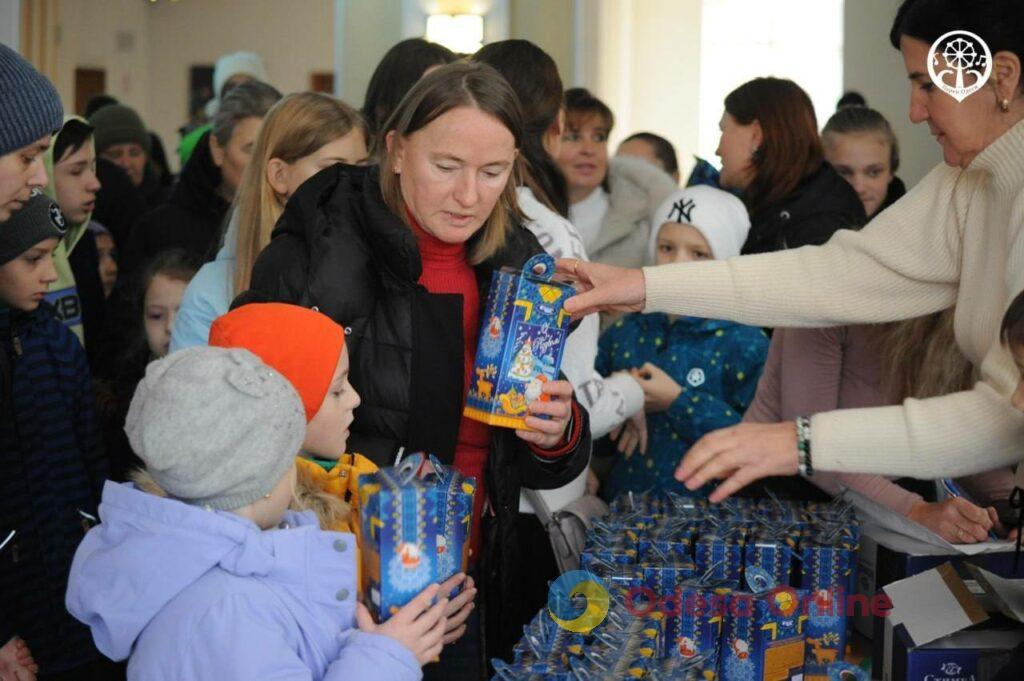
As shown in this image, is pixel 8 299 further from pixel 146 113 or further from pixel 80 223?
pixel 146 113

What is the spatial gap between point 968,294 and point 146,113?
1451 cm

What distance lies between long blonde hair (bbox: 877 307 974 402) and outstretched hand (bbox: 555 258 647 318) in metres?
0.54

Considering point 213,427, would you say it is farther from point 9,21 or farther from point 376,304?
point 9,21

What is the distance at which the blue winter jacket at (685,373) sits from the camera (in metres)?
3.04

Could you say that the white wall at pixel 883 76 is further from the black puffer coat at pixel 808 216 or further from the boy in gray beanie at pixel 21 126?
the boy in gray beanie at pixel 21 126

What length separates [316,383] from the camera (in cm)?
185

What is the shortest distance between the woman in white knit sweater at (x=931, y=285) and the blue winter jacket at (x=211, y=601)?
2.19ft

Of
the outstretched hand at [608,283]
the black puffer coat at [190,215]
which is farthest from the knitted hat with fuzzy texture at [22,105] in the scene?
the black puffer coat at [190,215]

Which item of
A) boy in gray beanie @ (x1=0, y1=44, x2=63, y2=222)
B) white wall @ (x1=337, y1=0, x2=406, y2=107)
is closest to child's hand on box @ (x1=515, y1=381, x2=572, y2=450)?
boy in gray beanie @ (x1=0, y1=44, x2=63, y2=222)

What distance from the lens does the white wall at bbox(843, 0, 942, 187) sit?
20.0 feet

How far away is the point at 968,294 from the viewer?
7.16 feet

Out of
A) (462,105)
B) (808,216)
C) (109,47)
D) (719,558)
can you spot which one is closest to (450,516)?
(719,558)

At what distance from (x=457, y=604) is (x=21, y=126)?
1272 millimetres

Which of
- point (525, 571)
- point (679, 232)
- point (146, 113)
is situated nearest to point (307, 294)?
point (525, 571)
